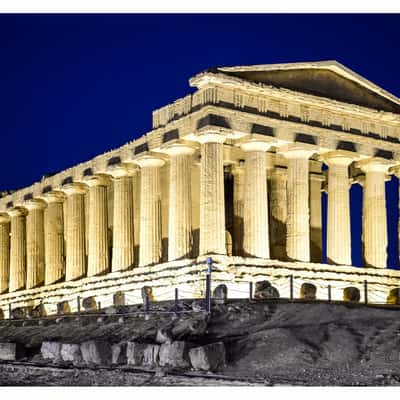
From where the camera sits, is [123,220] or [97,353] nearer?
[97,353]

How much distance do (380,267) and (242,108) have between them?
1225cm

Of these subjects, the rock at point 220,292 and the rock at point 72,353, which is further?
the rock at point 220,292

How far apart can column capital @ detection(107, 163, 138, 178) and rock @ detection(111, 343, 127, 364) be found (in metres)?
21.6

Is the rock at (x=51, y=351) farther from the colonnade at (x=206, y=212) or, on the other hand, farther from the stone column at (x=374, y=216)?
the stone column at (x=374, y=216)

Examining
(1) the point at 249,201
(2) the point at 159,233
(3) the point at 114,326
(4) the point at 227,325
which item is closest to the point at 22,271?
(2) the point at 159,233

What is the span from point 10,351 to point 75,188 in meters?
22.8

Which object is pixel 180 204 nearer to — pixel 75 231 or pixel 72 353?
pixel 75 231

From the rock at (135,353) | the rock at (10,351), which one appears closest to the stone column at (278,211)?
the rock at (10,351)

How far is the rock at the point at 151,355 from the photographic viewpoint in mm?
29709

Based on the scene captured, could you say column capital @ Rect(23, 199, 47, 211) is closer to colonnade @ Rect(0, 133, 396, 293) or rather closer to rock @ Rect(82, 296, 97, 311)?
colonnade @ Rect(0, 133, 396, 293)

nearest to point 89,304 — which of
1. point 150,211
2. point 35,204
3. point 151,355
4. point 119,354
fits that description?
point 150,211

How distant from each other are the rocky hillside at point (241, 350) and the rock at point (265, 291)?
10.1ft

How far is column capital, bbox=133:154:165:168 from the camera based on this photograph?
4948 cm

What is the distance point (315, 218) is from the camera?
55375 millimetres
